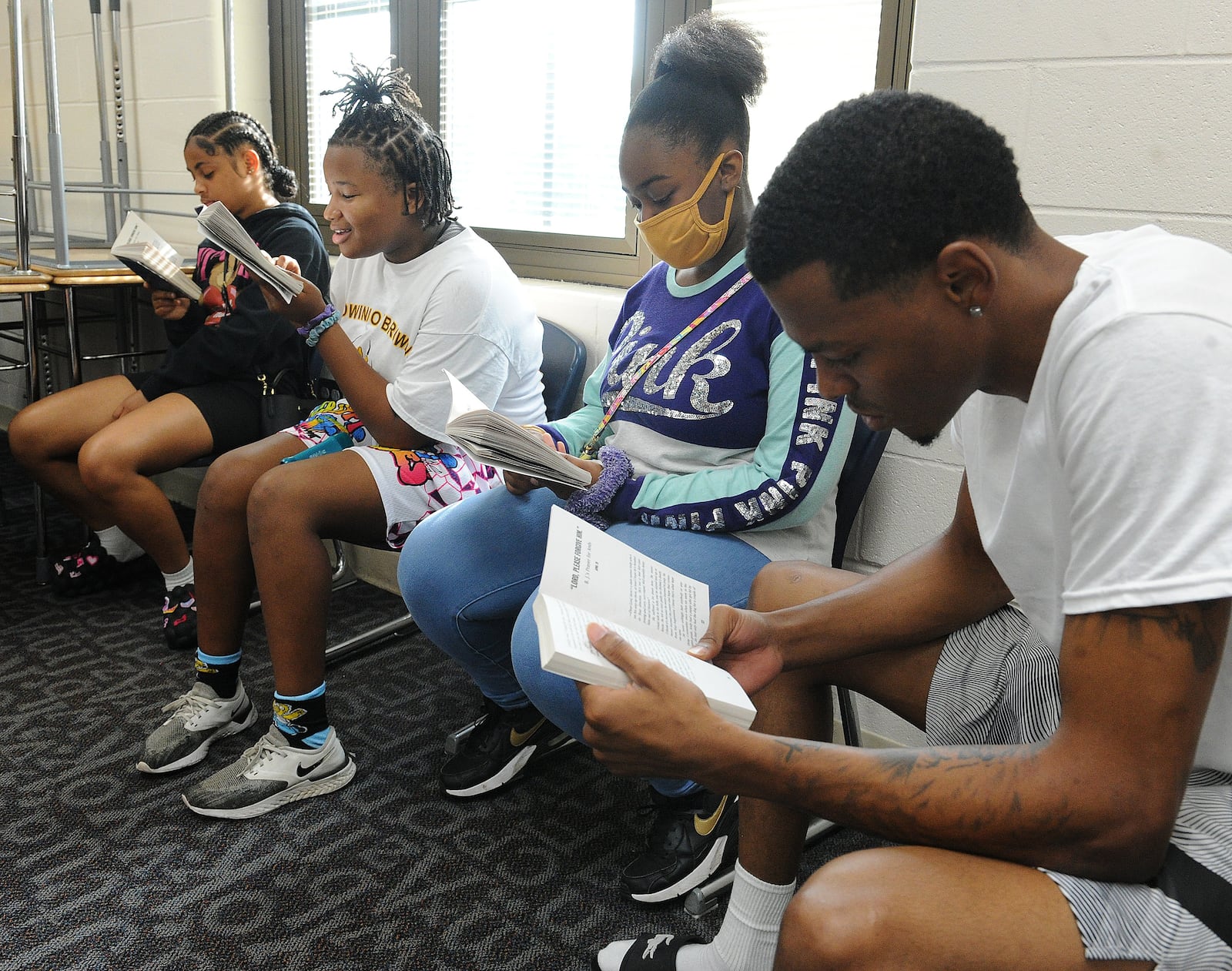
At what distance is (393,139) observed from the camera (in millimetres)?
1852

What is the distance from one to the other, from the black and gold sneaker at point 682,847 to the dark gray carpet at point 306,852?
32 mm

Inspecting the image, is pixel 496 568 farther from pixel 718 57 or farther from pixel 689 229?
pixel 718 57

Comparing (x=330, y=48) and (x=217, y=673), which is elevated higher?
(x=330, y=48)

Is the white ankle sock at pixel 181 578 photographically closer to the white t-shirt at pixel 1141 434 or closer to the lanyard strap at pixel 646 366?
the lanyard strap at pixel 646 366

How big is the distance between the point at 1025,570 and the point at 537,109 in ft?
6.53

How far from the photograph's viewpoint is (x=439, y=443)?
6.13 feet

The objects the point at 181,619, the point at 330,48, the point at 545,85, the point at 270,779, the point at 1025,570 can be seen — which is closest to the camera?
the point at 1025,570

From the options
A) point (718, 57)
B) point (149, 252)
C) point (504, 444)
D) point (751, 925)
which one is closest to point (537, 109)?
point (149, 252)

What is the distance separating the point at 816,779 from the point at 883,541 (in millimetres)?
947

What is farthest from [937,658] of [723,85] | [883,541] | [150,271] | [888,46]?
[150,271]

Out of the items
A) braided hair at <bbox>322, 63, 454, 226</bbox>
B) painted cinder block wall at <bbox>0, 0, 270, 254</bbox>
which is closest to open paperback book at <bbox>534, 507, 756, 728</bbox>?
braided hair at <bbox>322, 63, 454, 226</bbox>

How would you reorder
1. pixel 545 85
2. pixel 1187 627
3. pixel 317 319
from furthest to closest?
1. pixel 545 85
2. pixel 317 319
3. pixel 1187 627

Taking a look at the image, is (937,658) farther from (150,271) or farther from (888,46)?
(150,271)

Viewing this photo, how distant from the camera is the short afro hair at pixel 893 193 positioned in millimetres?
805
